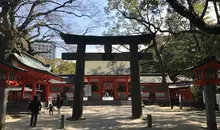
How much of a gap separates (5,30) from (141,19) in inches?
706

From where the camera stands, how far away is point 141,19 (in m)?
29.2

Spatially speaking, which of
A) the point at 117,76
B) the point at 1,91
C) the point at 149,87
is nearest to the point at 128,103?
the point at 117,76

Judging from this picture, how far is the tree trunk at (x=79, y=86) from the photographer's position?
14.6 meters

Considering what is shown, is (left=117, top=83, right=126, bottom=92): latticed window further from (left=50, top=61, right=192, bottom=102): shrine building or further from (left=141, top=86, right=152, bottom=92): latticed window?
(left=141, top=86, right=152, bottom=92): latticed window

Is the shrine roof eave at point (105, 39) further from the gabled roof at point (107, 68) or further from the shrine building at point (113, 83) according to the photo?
the gabled roof at point (107, 68)

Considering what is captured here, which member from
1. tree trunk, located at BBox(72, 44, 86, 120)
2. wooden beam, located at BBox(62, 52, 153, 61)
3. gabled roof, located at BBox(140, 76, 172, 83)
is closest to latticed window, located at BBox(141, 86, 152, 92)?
gabled roof, located at BBox(140, 76, 172, 83)

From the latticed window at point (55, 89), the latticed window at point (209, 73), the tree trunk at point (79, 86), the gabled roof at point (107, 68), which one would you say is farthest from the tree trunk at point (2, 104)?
the latticed window at point (55, 89)

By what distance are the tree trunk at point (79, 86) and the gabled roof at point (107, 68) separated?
61.6ft

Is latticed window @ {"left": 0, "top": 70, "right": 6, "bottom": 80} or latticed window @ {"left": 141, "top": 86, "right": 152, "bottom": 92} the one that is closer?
latticed window @ {"left": 0, "top": 70, "right": 6, "bottom": 80}

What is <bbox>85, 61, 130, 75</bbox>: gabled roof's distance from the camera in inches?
1348

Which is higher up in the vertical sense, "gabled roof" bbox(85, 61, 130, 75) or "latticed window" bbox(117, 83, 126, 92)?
"gabled roof" bbox(85, 61, 130, 75)

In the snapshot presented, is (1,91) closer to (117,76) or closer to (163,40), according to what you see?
(117,76)

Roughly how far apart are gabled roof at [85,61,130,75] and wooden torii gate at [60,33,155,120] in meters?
18.2

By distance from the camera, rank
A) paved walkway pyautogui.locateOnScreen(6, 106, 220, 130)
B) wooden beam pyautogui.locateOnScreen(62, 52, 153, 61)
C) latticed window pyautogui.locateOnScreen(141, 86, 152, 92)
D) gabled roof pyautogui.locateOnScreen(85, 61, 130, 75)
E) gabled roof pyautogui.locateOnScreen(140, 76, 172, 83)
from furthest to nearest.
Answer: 1. gabled roof pyautogui.locateOnScreen(140, 76, 172, 83)
2. latticed window pyautogui.locateOnScreen(141, 86, 152, 92)
3. gabled roof pyautogui.locateOnScreen(85, 61, 130, 75)
4. wooden beam pyautogui.locateOnScreen(62, 52, 153, 61)
5. paved walkway pyautogui.locateOnScreen(6, 106, 220, 130)
